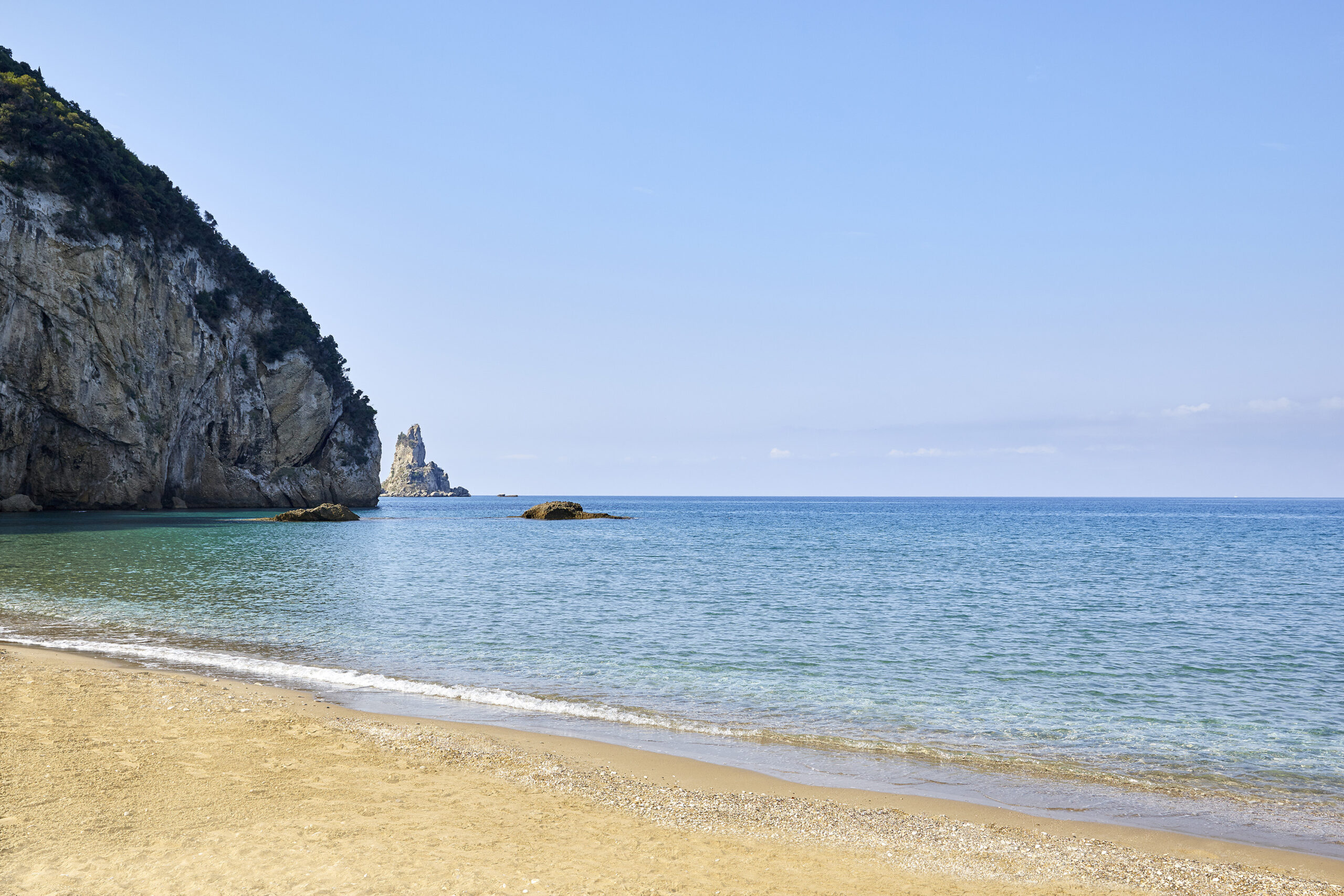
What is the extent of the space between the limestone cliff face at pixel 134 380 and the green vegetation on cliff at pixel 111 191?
78 cm

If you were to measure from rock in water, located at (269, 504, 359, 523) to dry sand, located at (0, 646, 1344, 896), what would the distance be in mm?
62216

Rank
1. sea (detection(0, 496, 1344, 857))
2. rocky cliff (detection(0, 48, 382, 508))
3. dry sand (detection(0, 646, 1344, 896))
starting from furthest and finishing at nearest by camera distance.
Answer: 1. rocky cliff (detection(0, 48, 382, 508))
2. sea (detection(0, 496, 1344, 857))
3. dry sand (detection(0, 646, 1344, 896))

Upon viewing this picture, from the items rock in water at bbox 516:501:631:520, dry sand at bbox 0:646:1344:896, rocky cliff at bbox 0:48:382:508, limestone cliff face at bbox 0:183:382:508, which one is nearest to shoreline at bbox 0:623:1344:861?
dry sand at bbox 0:646:1344:896

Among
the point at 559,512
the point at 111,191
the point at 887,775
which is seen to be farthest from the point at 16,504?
the point at 887,775

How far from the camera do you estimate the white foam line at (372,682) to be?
37.9ft

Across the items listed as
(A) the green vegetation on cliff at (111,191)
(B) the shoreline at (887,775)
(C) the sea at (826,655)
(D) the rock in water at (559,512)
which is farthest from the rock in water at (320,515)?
(B) the shoreline at (887,775)

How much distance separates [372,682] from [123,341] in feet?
215

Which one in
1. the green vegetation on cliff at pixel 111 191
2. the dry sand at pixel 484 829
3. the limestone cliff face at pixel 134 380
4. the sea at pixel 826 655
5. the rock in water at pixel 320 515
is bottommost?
the sea at pixel 826 655

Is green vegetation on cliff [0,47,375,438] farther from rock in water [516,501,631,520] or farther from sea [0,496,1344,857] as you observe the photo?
sea [0,496,1344,857]

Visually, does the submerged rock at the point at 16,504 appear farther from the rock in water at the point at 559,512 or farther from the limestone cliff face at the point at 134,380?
the rock in water at the point at 559,512

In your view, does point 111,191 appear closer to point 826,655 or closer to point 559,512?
point 559,512

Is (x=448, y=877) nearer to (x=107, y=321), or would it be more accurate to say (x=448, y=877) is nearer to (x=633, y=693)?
(x=633, y=693)

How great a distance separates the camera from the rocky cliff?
190ft

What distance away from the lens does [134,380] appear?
65.4m
